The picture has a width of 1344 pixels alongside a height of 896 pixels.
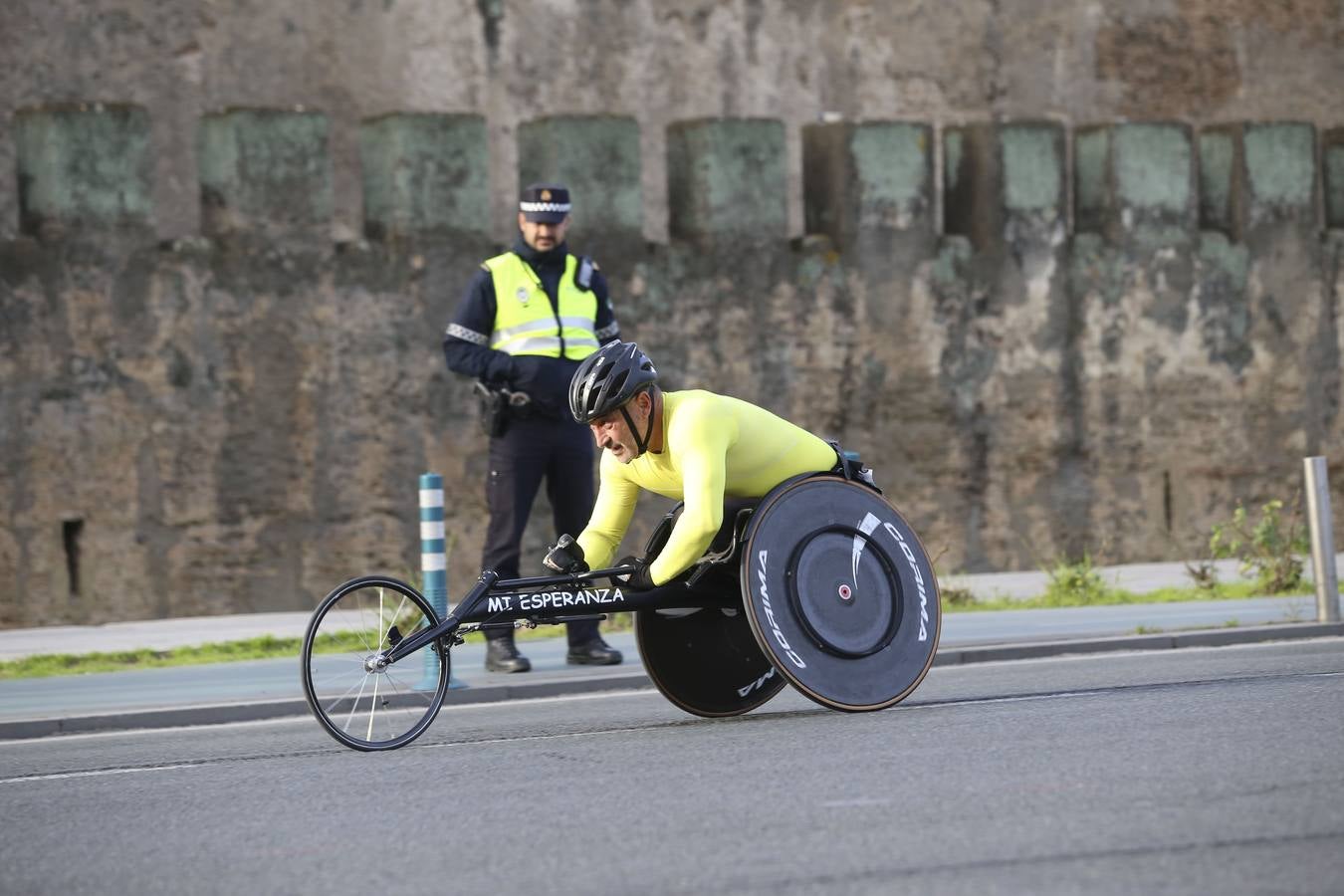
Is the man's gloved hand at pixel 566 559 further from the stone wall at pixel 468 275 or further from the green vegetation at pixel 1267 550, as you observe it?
the green vegetation at pixel 1267 550

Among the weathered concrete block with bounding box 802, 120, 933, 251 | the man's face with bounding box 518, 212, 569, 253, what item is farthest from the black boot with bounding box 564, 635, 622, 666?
the weathered concrete block with bounding box 802, 120, 933, 251

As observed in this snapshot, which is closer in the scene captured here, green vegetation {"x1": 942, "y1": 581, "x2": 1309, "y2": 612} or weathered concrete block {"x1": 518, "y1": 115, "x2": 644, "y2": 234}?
green vegetation {"x1": 942, "y1": 581, "x2": 1309, "y2": 612}

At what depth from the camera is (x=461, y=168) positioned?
15.8 meters

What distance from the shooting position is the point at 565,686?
1114 cm

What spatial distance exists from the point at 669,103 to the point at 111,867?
1645 centimetres

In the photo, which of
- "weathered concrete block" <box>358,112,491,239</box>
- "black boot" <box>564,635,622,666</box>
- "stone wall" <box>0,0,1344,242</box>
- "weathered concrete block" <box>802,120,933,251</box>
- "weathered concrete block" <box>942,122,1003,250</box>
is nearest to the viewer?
"black boot" <box>564,635,622,666</box>

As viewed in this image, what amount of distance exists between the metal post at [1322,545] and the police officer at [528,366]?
13.2ft

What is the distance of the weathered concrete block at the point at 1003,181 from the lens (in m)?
17.3

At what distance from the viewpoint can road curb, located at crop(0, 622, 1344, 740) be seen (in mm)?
10383

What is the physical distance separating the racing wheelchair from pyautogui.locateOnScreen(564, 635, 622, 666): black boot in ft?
8.54

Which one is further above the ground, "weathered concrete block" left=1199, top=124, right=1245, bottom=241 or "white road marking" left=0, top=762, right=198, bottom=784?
"weathered concrete block" left=1199, top=124, right=1245, bottom=241

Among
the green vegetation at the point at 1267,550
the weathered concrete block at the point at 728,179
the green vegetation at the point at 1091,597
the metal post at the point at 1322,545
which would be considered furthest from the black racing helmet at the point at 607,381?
the weathered concrete block at the point at 728,179

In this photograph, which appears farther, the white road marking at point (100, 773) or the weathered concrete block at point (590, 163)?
the weathered concrete block at point (590, 163)

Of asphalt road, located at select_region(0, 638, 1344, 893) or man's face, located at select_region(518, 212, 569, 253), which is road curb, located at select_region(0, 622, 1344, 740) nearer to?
asphalt road, located at select_region(0, 638, 1344, 893)
